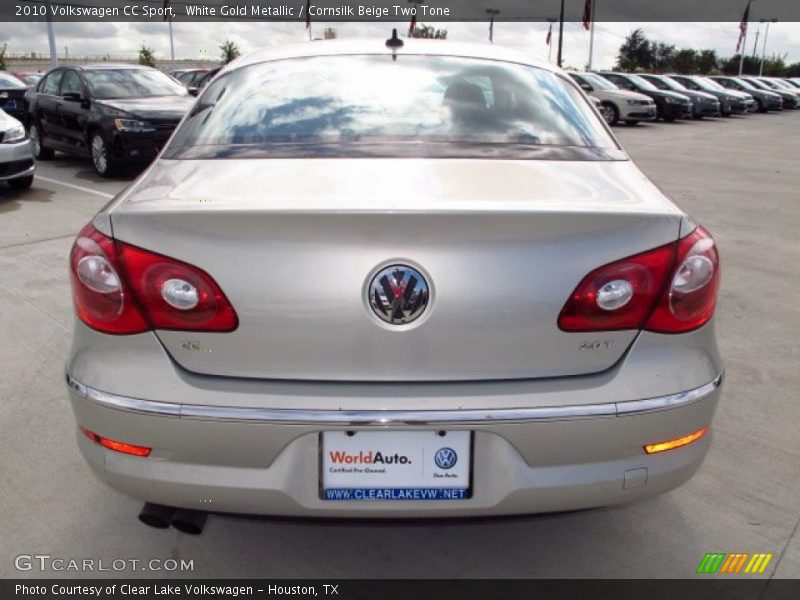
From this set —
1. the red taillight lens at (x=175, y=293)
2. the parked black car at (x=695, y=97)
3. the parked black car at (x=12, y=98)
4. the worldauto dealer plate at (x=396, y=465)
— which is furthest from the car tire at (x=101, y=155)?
the parked black car at (x=695, y=97)

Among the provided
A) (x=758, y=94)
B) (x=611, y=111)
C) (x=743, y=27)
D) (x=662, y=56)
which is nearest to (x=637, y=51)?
(x=662, y=56)

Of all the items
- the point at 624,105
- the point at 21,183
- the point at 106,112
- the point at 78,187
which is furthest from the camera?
the point at 624,105

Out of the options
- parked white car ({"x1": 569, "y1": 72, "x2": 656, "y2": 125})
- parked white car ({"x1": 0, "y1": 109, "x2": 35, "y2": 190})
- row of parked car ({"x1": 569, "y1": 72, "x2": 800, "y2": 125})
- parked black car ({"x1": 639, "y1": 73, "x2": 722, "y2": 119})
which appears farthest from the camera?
parked black car ({"x1": 639, "y1": 73, "x2": 722, "y2": 119})

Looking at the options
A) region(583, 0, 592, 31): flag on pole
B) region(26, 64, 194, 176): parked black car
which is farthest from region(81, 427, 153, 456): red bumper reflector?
region(583, 0, 592, 31): flag on pole

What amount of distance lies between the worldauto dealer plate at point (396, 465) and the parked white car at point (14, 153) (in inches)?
308

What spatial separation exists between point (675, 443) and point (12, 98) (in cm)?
1494

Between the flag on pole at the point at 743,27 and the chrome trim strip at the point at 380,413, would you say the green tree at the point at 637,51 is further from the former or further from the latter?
the chrome trim strip at the point at 380,413

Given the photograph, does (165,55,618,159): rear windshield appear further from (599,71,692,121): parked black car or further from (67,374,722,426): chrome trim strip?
(599,71,692,121): parked black car

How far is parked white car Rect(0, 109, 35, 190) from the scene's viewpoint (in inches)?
323

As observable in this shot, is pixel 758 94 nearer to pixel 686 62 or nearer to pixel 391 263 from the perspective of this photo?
pixel 391 263

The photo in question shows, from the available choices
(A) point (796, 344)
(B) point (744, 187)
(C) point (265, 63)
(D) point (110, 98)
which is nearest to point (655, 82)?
(B) point (744, 187)

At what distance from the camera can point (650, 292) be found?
1.85 metres

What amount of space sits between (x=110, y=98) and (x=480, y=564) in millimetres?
9587

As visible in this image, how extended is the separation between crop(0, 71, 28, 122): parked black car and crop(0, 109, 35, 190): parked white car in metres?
6.04
